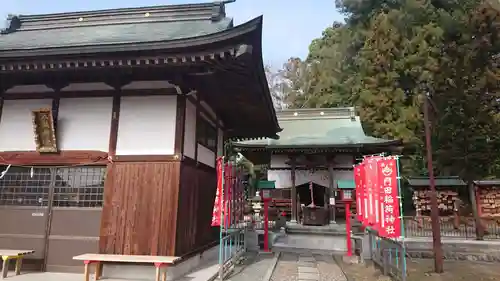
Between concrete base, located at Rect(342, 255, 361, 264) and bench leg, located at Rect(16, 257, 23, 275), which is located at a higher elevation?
bench leg, located at Rect(16, 257, 23, 275)

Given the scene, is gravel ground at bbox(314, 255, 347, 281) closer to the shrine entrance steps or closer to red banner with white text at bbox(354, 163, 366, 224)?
the shrine entrance steps

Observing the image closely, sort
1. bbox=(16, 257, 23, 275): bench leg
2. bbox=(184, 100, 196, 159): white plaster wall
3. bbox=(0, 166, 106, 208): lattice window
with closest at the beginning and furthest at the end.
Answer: bbox=(16, 257, 23, 275): bench leg < bbox=(0, 166, 106, 208): lattice window < bbox=(184, 100, 196, 159): white plaster wall

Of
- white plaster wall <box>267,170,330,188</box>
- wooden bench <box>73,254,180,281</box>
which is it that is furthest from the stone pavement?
white plaster wall <box>267,170,330,188</box>

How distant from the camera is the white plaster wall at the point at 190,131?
7.71m

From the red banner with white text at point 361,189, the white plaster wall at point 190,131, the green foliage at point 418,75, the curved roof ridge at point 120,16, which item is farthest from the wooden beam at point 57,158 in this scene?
the green foliage at point 418,75

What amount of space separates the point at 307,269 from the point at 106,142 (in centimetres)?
653

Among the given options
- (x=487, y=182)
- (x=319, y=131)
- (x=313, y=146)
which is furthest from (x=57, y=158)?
(x=487, y=182)

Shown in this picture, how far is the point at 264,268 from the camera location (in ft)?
30.9

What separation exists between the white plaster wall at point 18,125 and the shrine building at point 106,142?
0.02 metres

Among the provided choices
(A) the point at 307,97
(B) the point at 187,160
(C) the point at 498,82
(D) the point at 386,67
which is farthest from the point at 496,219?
(A) the point at 307,97

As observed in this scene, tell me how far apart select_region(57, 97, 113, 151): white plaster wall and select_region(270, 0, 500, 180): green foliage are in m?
10.0

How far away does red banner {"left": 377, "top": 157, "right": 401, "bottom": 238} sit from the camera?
22.6ft

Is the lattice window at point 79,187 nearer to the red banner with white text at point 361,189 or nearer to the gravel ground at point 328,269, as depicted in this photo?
the gravel ground at point 328,269

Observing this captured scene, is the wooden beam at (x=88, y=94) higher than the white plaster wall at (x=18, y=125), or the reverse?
the wooden beam at (x=88, y=94)
